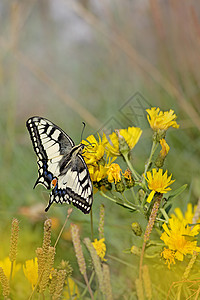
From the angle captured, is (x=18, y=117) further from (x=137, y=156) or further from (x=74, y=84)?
(x=137, y=156)

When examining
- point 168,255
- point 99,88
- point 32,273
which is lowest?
point 168,255

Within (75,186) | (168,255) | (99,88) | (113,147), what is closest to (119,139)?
(113,147)

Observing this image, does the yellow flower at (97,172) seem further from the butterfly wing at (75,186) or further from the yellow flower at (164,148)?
the yellow flower at (164,148)

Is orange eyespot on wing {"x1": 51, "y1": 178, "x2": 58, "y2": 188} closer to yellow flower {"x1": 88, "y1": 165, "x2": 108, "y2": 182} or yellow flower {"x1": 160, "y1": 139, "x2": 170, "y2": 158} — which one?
yellow flower {"x1": 88, "y1": 165, "x2": 108, "y2": 182}

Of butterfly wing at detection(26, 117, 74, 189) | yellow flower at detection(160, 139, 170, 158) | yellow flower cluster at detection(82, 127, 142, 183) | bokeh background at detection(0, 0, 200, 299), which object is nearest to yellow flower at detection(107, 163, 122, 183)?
yellow flower cluster at detection(82, 127, 142, 183)

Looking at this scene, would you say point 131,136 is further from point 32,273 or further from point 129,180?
point 32,273

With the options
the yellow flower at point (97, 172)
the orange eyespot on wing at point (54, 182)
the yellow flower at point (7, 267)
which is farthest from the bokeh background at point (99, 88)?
the yellow flower at point (97, 172)
